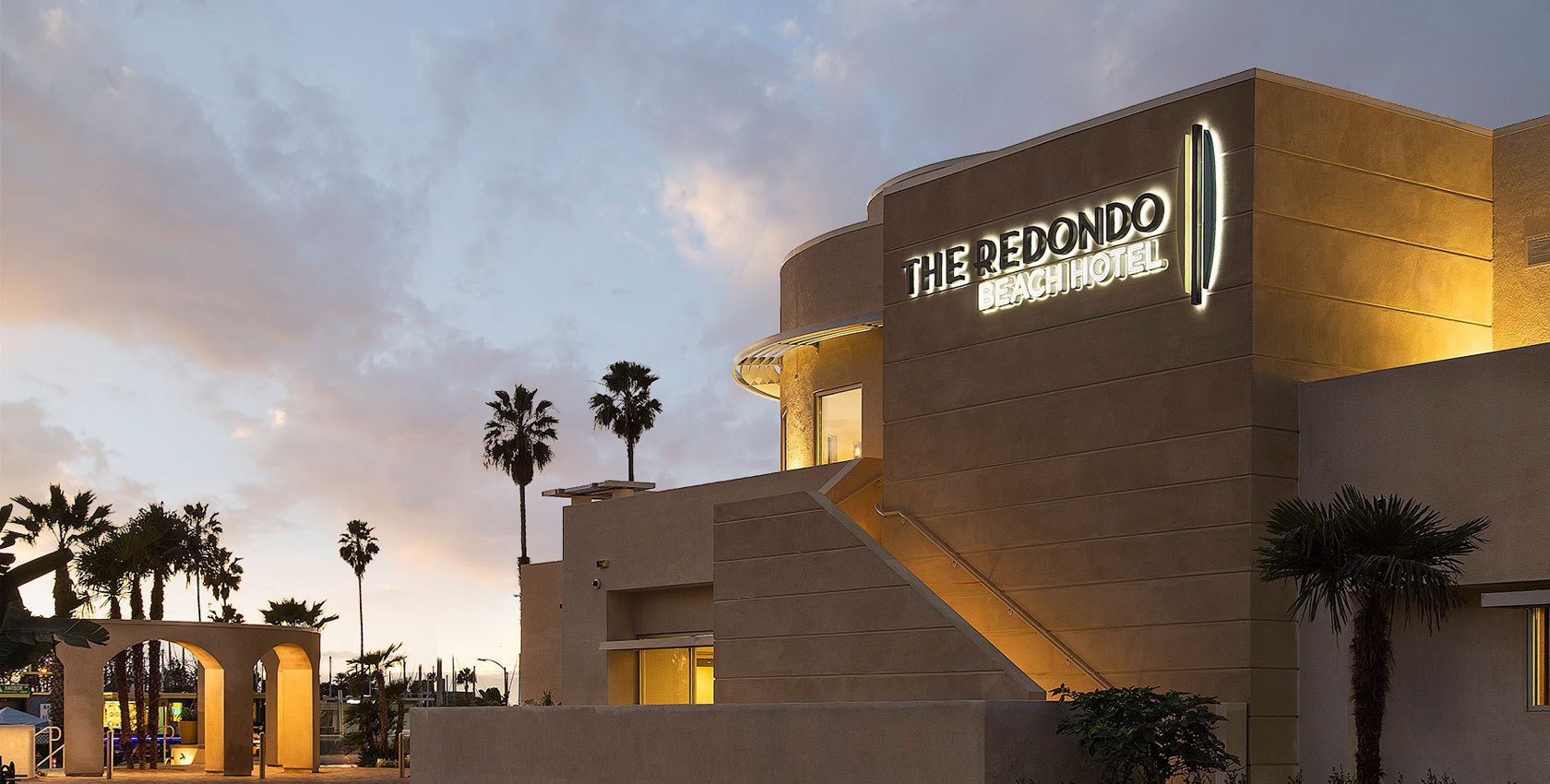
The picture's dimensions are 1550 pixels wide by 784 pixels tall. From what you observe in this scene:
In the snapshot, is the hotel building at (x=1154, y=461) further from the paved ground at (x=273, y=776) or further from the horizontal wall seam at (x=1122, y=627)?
the paved ground at (x=273, y=776)

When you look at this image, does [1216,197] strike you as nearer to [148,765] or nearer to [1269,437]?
[1269,437]

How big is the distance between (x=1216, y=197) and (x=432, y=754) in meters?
15.5

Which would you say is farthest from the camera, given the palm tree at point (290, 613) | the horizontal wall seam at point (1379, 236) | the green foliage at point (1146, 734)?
the palm tree at point (290, 613)

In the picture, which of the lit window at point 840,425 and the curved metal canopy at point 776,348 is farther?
the lit window at point 840,425

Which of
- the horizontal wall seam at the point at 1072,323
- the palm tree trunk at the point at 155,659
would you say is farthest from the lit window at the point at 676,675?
the palm tree trunk at the point at 155,659

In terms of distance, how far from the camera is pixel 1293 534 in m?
15.9

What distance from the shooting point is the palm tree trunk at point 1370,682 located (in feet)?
50.9

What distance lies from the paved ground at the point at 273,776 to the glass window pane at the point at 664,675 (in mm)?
10696

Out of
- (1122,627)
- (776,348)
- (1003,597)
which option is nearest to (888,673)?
(1003,597)

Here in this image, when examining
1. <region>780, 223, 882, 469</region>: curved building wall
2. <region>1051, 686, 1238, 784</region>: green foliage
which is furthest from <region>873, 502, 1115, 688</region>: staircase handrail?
<region>780, 223, 882, 469</region>: curved building wall

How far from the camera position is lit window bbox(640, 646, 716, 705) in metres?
28.9

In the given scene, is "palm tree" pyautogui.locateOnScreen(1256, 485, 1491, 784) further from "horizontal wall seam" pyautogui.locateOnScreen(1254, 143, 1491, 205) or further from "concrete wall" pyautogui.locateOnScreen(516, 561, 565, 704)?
"concrete wall" pyautogui.locateOnScreen(516, 561, 565, 704)

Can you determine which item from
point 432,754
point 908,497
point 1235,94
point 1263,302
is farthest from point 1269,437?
point 432,754

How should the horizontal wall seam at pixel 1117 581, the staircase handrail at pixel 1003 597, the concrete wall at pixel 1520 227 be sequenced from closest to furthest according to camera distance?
the horizontal wall seam at pixel 1117 581, the concrete wall at pixel 1520 227, the staircase handrail at pixel 1003 597
